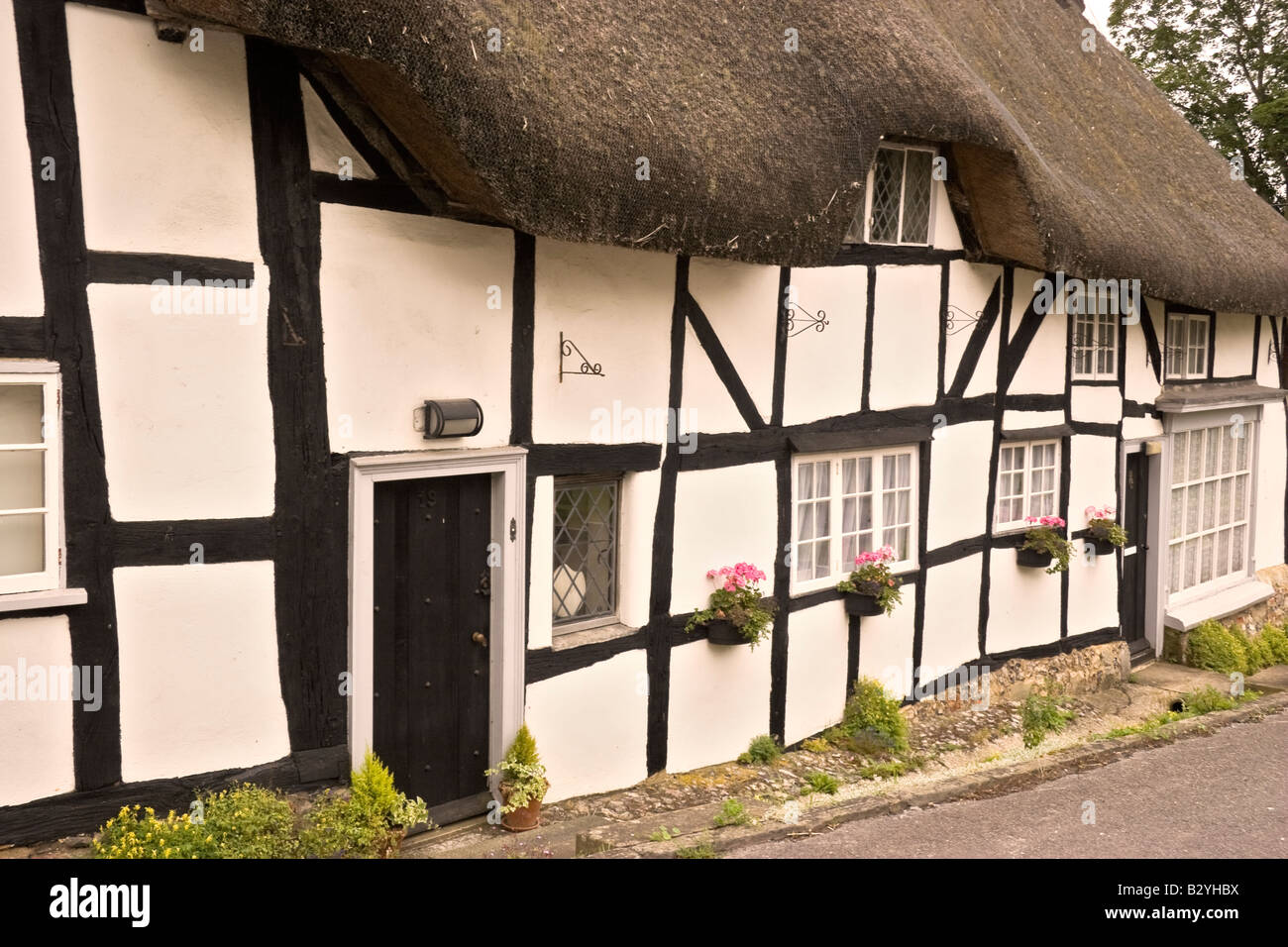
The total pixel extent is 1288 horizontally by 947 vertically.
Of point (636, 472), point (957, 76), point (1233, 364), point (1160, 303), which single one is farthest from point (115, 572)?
point (1233, 364)

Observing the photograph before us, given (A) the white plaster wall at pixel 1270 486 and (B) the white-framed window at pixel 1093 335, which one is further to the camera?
(A) the white plaster wall at pixel 1270 486

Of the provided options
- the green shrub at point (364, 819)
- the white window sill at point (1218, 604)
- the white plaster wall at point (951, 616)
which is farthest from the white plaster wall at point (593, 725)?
the white window sill at point (1218, 604)

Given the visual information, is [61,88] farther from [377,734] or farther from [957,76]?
[957,76]

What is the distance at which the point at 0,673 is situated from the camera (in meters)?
4.53

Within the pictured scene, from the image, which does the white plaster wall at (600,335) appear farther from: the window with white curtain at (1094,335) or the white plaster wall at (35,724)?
the window with white curtain at (1094,335)

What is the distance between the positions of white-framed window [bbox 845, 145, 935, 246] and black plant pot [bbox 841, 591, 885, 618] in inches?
92.5

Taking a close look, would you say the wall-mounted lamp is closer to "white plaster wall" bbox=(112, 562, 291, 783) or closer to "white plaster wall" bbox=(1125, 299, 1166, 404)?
"white plaster wall" bbox=(112, 562, 291, 783)

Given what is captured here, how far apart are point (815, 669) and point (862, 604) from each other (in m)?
0.53

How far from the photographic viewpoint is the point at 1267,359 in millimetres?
13352

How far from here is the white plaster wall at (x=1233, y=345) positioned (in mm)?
12406

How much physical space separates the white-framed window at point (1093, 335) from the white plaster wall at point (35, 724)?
8214 millimetres

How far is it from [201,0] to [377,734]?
3.26 meters

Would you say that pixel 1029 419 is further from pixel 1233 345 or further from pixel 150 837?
pixel 150 837

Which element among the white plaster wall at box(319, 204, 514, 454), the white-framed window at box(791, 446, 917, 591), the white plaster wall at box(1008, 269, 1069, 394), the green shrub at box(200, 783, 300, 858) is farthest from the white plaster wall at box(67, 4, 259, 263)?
the white plaster wall at box(1008, 269, 1069, 394)
